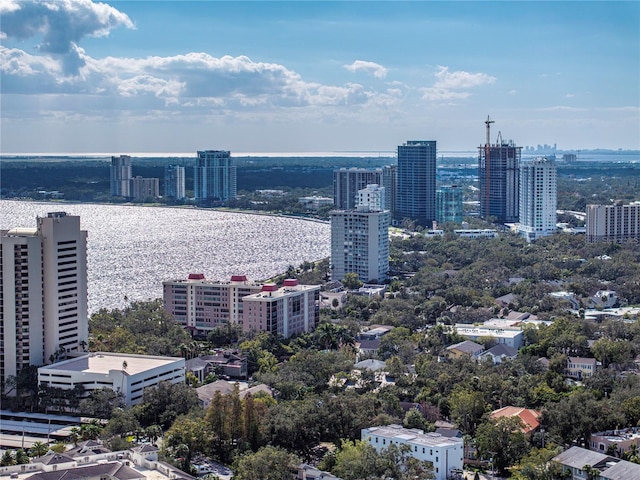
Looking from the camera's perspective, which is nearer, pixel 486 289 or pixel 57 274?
pixel 57 274

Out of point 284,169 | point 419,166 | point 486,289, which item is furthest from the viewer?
point 284,169

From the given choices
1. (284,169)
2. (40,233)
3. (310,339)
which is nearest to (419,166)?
(310,339)


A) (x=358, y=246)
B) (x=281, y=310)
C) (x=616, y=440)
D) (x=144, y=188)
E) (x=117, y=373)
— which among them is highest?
(x=144, y=188)

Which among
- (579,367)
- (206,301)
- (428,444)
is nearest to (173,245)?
(206,301)

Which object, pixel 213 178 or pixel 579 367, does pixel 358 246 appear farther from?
pixel 213 178

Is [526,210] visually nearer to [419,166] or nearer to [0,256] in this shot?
[419,166]

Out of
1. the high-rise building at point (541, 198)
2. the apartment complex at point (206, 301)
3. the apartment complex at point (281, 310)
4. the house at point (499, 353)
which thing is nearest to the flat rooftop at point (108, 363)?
the apartment complex at point (281, 310)
